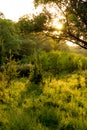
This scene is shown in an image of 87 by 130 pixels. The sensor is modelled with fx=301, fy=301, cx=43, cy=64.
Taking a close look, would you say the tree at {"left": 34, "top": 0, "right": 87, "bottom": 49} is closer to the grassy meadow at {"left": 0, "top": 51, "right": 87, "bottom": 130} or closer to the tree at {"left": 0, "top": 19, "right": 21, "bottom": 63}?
the grassy meadow at {"left": 0, "top": 51, "right": 87, "bottom": 130}

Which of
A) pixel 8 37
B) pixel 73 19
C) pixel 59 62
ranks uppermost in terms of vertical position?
pixel 73 19

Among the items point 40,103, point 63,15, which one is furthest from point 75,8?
point 40,103

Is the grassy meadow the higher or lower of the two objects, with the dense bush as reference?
higher

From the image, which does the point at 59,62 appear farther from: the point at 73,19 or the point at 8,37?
the point at 8,37

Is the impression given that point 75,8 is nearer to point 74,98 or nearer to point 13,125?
point 74,98

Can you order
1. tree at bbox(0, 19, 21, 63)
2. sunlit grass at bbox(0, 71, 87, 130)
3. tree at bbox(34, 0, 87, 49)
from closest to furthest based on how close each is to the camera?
1. sunlit grass at bbox(0, 71, 87, 130)
2. tree at bbox(34, 0, 87, 49)
3. tree at bbox(0, 19, 21, 63)

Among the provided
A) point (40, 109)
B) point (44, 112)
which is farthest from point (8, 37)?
point (44, 112)

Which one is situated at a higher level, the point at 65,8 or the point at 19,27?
the point at 65,8

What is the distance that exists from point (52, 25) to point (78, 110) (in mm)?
13650

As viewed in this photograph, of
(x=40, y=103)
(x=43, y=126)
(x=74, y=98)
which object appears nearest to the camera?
(x=43, y=126)

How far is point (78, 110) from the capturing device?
1051cm

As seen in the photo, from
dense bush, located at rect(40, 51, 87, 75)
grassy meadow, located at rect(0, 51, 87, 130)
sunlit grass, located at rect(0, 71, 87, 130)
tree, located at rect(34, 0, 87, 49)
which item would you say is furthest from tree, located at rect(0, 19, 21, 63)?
sunlit grass, located at rect(0, 71, 87, 130)

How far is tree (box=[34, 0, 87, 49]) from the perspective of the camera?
803 inches

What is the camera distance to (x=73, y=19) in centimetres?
2105
